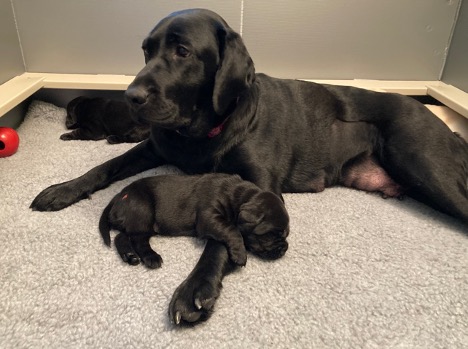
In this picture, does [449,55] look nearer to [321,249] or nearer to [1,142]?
[321,249]

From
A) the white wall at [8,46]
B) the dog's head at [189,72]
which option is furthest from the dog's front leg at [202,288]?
the white wall at [8,46]

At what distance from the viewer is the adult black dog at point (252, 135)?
142 centimetres

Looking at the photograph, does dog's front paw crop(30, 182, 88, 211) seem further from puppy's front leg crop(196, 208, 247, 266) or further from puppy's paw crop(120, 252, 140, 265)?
puppy's front leg crop(196, 208, 247, 266)

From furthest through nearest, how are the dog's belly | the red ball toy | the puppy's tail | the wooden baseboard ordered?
1. the wooden baseboard
2. the red ball toy
3. the dog's belly
4. the puppy's tail

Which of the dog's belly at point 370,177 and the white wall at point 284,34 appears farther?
the white wall at point 284,34

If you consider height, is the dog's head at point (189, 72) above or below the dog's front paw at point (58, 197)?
above

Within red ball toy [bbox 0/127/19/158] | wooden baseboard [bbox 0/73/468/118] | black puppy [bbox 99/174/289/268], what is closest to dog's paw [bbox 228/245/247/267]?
black puppy [bbox 99/174/289/268]

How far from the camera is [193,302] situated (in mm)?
1114

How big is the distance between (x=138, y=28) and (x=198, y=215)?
1.66m

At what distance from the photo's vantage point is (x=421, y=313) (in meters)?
1.18

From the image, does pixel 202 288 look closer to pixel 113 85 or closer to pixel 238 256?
pixel 238 256

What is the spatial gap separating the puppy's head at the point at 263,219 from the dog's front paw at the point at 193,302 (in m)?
0.23

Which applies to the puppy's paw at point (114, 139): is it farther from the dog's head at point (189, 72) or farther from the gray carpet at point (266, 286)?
the dog's head at point (189, 72)

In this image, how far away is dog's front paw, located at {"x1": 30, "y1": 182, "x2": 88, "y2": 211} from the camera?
1604mm
